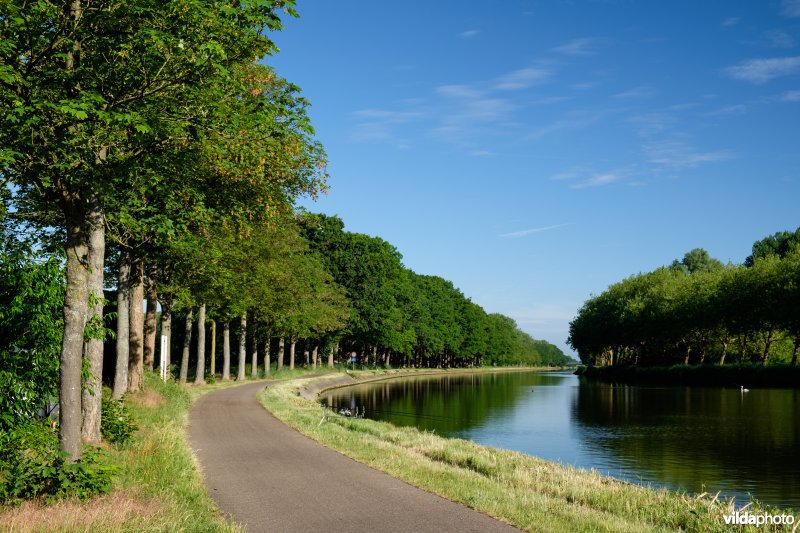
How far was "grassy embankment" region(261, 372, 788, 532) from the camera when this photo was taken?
11.7m

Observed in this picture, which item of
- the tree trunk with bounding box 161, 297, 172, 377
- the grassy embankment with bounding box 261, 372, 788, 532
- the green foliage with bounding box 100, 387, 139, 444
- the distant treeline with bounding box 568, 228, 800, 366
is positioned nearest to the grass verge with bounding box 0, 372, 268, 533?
the green foliage with bounding box 100, 387, 139, 444

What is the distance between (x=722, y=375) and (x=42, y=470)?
79.2m

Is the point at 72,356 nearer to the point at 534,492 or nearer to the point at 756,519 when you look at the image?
the point at 534,492

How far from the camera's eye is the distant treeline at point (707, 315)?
76.4 m

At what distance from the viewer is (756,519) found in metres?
13.2

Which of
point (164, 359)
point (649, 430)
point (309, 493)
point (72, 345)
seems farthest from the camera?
point (649, 430)

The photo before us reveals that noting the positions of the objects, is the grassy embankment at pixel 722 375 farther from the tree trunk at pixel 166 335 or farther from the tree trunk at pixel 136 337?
the tree trunk at pixel 136 337

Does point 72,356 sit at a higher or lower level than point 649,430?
higher

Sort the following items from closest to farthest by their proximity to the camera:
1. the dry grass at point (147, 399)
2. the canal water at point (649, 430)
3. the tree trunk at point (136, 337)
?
the canal water at point (649, 430), the dry grass at point (147, 399), the tree trunk at point (136, 337)

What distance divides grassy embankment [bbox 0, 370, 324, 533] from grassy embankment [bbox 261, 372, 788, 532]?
4423mm

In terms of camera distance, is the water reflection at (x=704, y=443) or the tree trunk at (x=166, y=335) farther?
the tree trunk at (x=166, y=335)

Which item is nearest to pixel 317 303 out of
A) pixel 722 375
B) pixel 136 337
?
pixel 136 337

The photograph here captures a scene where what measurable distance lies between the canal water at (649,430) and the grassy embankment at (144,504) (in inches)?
545

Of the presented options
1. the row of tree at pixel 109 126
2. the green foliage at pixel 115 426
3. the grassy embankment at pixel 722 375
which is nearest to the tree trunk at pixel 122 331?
the row of tree at pixel 109 126
